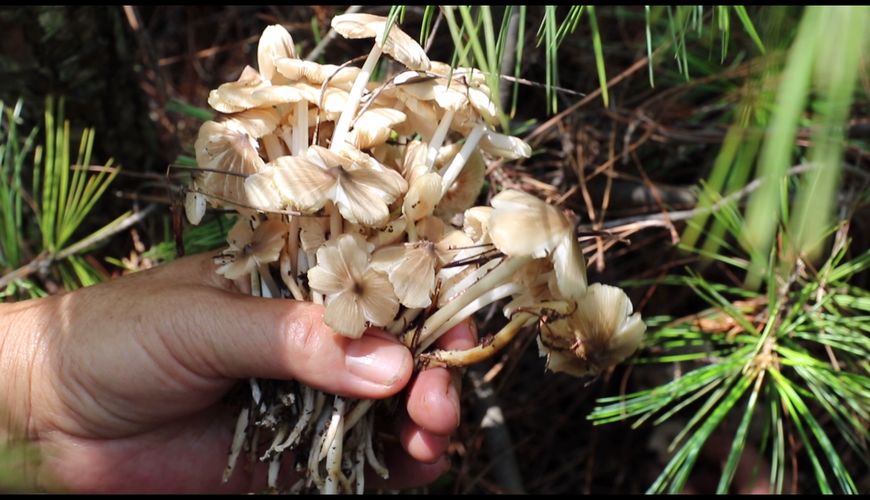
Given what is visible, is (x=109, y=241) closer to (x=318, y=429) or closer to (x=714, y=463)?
(x=318, y=429)

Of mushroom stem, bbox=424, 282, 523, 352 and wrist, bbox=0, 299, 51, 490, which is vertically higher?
mushroom stem, bbox=424, 282, 523, 352

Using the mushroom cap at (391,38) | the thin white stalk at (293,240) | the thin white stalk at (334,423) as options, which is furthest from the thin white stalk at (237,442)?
the mushroom cap at (391,38)

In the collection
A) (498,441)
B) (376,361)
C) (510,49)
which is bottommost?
(498,441)

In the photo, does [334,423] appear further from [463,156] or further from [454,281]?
[463,156]

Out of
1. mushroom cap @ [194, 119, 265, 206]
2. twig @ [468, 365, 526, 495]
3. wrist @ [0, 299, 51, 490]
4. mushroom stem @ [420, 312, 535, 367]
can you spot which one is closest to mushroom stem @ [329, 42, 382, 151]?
mushroom cap @ [194, 119, 265, 206]

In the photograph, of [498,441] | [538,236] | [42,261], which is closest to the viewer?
A: [538,236]

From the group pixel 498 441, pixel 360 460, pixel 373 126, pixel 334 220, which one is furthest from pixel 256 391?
pixel 498 441

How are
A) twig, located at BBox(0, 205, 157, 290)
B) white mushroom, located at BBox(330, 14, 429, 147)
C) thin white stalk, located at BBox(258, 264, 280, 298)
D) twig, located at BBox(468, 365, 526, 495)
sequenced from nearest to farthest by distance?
white mushroom, located at BBox(330, 14, 429, 147) → thin white stalk, located at BBox(258, 264, 280, 298) → twig, located at BBox(0, 205, 157, 290) → twig, located at BBox(468, 365, 526, 495)

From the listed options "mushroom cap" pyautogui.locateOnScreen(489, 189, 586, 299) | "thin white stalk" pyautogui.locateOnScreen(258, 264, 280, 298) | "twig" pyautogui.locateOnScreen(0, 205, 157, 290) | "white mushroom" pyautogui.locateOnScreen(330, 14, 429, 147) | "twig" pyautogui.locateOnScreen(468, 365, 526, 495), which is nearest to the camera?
"mushroom cap" pyautogui.locateOnScreen(489, 189, 586, 299)

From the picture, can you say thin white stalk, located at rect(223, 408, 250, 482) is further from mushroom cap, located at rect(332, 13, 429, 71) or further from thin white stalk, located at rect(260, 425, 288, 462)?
mushroom cap, located at rect(332, 13, 429, 71)
